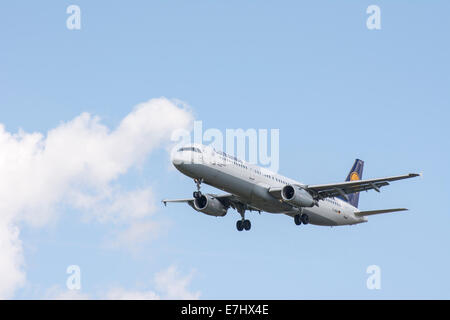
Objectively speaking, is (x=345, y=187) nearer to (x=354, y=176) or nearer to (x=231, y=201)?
(x=231, y=201)

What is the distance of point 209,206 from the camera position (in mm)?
63906

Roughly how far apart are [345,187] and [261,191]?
23.5ft

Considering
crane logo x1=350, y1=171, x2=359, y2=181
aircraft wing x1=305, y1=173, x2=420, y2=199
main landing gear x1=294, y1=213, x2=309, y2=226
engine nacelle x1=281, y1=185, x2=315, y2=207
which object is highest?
crane logo x1=350, y1=171, x2=359, y2=181

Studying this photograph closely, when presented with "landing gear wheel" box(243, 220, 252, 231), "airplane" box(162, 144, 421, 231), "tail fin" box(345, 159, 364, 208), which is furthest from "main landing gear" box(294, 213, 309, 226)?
"tail fin" box(345, 159, 364, 208)

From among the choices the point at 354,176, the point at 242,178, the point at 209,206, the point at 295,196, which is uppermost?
the point at 354,176

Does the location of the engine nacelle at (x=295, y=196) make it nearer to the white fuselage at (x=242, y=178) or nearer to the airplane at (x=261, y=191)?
the airplane at (x=261, y=191)

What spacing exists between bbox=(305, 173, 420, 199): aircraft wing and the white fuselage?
177 centimetres

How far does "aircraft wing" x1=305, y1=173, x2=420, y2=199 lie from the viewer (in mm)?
58869

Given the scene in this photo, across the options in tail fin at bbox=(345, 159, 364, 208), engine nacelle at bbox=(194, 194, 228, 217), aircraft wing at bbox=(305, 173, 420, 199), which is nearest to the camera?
aircraft wing at bbox=(305, 173, 420, 199)

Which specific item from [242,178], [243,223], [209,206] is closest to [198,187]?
[242,178]

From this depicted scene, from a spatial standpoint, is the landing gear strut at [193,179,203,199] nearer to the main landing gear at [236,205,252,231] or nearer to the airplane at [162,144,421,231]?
the airplane at [162,144,421,231]

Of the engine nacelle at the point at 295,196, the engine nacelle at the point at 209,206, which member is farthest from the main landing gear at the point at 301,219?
the engine nacelle at the point at 209,206

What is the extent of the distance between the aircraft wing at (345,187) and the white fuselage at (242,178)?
69.8 inches
